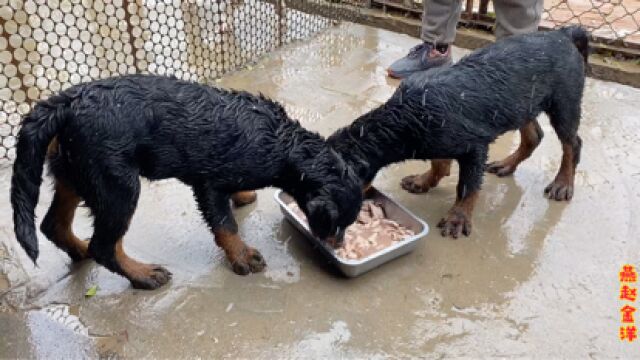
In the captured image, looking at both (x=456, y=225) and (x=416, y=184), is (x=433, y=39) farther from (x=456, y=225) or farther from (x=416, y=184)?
(x=456, y=225)

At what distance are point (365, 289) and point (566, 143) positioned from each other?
1908mm

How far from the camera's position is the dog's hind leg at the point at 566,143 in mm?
3961

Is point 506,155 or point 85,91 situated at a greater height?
point 85,91

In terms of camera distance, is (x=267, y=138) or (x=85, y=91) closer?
(x=85, y=91)

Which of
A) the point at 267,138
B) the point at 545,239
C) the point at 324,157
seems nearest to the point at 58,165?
the point at 267,138

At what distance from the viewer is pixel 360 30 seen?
7.25 metres

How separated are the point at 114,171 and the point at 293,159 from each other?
967 millimetres

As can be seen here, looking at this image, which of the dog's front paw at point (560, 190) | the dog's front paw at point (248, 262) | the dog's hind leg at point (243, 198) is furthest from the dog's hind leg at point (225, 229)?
the dog's front paw at point (560, 190)

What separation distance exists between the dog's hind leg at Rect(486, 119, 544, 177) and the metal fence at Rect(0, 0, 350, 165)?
310cm

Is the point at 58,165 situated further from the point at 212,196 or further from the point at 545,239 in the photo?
the point at 545,239

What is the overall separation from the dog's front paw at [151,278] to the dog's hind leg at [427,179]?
1.93m

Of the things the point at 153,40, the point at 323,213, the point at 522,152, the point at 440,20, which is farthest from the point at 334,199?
the point at 153,40

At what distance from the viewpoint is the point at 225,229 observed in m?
3.37

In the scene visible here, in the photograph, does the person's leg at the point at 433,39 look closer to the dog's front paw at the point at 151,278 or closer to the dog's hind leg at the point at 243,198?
the dog's hind leg at the point at 243,198
